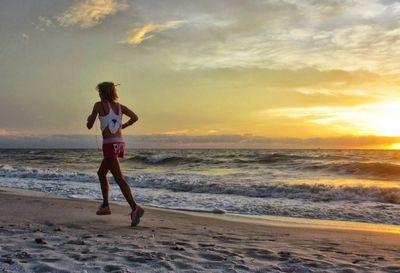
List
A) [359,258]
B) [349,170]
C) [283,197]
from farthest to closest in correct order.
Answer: [349,170], [283,197], [359,258]

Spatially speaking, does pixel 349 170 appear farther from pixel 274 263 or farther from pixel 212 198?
pixel 274 263

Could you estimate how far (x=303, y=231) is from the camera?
21.1ft

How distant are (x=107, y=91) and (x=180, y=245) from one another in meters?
2.42

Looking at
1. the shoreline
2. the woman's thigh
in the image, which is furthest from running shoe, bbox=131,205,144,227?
the shoreline

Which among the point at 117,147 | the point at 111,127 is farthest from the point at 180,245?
the point at 111,127

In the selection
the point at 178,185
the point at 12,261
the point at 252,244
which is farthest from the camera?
the point at 178,185

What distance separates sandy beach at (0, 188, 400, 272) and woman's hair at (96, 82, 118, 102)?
178cm

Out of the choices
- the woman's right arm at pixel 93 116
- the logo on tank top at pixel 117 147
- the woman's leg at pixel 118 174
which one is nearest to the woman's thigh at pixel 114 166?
the woman's leg at pixel 118 174

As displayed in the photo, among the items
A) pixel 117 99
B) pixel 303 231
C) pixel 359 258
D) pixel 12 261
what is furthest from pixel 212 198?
pixel 12 261

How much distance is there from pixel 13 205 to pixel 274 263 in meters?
5.85

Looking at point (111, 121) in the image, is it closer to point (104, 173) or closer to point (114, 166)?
point (114, 166)

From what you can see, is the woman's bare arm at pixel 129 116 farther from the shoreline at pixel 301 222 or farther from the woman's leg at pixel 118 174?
the shoreline at pixel 301 222

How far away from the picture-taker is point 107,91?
228 inches

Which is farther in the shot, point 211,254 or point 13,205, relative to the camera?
point 13,205
